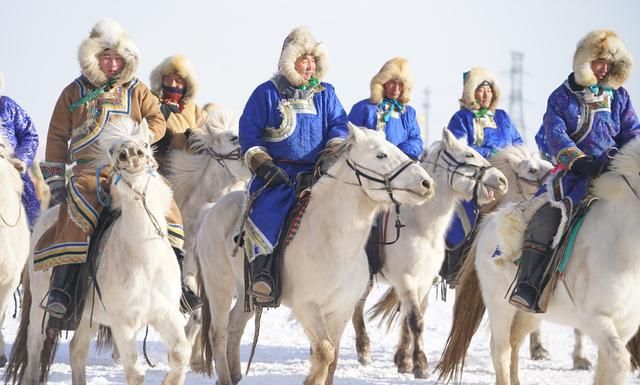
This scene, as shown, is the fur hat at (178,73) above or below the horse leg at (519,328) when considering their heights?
above

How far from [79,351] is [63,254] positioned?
0.96 meters

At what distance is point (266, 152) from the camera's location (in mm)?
7797

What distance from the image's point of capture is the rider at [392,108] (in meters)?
10.7

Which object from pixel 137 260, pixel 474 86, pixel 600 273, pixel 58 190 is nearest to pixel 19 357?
pixel 58 190

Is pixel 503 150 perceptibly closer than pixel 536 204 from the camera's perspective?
No

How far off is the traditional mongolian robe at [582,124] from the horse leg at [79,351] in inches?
142

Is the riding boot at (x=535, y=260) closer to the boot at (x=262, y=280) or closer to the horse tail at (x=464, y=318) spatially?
the horse tail at (x=464, y=318)

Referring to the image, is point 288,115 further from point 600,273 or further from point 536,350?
point 536,350

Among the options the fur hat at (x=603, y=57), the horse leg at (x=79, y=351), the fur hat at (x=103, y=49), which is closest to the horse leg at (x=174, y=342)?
the horse leg at (x=79, y=351)

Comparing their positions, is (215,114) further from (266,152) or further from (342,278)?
(342,278)

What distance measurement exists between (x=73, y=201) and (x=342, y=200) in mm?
1890

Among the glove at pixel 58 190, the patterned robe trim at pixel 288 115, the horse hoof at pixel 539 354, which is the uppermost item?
the patterned robe trim at pixel 288 115

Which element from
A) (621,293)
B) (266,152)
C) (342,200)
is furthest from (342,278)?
(621,293)

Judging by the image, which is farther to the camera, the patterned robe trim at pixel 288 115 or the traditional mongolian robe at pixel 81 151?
the patterned robe trim at pixel 288 115
